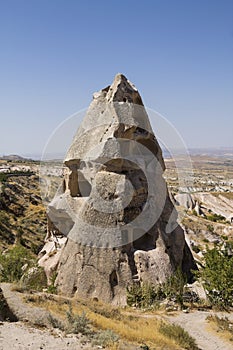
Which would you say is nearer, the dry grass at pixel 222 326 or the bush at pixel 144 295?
the dry grass at pixel 222 326

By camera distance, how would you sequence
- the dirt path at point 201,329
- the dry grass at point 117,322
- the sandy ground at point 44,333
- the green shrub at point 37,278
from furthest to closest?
the green shrub at point 37,278 → the dirt path at point 201,329 → the dry grass at point 117,322 → the sandy ground at point 44,333

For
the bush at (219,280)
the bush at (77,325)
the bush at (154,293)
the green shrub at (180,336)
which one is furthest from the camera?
the bush at (154,293)

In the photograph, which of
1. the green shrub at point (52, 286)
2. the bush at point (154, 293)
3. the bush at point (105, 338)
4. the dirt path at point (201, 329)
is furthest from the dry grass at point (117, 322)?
the green shrub at point (52, 286)

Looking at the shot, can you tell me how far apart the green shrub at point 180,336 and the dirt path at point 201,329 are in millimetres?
775

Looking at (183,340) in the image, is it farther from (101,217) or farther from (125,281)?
(101,217)

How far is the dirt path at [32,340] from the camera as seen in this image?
8.67 metres

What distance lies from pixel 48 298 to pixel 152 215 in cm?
859

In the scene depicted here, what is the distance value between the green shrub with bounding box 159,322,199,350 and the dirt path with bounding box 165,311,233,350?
2.54ft

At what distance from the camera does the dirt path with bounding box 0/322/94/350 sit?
8.67 m

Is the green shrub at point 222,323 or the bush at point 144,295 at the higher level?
the bush at point 144,295

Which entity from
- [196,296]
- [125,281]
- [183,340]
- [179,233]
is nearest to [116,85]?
[179,233]

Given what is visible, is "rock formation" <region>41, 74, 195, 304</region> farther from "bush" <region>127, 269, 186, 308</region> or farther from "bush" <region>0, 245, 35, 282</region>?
"bush" <region>0, 245, 35, 282</region>

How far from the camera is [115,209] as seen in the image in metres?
18.6

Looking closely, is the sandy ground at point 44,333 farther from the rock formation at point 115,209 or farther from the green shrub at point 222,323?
the rock formation at point 115,209
